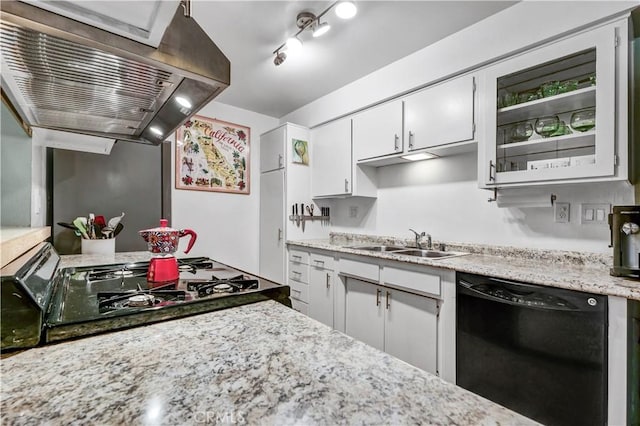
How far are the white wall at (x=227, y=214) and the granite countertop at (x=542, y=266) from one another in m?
1.58

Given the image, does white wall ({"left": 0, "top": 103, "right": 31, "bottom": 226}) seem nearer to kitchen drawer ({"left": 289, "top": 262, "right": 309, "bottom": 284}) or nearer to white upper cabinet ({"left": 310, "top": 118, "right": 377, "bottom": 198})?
kitchen drawer ({"left": 289, "top": 262, "right": 309, "bottom": 284})

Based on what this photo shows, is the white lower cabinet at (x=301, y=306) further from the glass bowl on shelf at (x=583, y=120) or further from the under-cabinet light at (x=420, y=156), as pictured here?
the glass bowl on shelf at (x=583, y=120)

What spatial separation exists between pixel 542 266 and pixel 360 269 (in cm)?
115

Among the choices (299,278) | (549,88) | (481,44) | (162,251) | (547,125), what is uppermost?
(481,44)

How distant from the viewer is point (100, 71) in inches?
33.6

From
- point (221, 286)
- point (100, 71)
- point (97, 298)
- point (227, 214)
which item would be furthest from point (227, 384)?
point (227, 214)

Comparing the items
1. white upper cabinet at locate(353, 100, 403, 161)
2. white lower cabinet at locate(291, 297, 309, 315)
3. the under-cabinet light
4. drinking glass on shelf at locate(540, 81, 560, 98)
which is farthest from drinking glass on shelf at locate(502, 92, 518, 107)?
white lower cabinet at locate(291, 297, 309, 315)

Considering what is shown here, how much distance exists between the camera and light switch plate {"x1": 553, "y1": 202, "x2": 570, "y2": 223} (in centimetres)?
177

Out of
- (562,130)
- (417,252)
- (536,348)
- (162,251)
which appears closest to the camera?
(162,251)

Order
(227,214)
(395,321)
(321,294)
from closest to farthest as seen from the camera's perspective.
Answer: (395,321) → (321,294) → (227,214)

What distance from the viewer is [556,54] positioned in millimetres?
1609

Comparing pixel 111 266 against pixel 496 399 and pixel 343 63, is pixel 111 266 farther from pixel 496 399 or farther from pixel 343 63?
pixel 343 63

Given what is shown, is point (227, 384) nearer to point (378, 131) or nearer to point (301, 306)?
point (378, 131)

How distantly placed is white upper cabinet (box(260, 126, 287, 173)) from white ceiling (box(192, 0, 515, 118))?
51 centimetres
